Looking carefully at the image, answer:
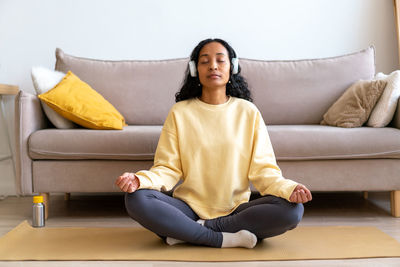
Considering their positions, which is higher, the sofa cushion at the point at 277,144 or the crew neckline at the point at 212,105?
the crew neckline at the point at 212,105

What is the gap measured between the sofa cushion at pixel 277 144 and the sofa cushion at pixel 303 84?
0.53 m

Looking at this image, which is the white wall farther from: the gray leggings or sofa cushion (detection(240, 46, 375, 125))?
the gray leggings

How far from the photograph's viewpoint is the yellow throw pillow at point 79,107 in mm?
2400

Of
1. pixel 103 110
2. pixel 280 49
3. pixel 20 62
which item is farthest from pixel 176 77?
pixel 20 62

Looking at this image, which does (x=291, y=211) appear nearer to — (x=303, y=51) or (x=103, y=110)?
(x=103, y=110)

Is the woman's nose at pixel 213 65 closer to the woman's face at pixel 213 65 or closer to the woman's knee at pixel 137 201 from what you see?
the woman's face at pixel 213 65

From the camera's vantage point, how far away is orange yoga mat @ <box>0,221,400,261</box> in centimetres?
168

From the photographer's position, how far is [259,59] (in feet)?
10.7

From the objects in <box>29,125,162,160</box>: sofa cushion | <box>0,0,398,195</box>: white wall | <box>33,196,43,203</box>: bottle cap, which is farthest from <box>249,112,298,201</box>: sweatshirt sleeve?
<box>0,0,398,195</box>: white wall

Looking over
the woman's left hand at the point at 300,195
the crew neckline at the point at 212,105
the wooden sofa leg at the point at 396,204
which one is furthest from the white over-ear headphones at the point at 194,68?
the wooden sofa leg at the point at 396,204

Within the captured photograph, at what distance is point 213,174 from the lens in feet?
6.05

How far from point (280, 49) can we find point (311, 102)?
0.61 meters

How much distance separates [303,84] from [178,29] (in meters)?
0.99

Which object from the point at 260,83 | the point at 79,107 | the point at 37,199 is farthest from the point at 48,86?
the point at 260,83
